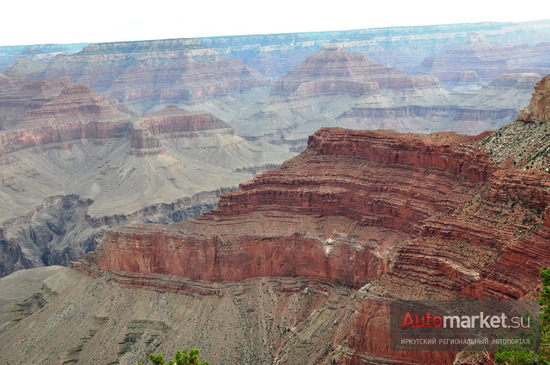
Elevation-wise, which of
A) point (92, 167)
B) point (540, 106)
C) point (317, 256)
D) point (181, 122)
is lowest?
point (92, 167)

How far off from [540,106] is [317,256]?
2535cm

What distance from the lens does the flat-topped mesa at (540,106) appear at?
194 ft

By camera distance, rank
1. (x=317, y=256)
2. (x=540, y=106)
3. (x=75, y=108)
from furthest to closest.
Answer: (x=75, y=108) < (x=317, y=256) < (x=540, y=106)

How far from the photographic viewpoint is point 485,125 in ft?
652

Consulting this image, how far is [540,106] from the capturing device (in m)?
59.6

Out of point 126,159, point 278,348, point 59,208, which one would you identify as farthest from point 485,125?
point 278,348

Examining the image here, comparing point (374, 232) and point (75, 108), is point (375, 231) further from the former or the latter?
point (75, 108)

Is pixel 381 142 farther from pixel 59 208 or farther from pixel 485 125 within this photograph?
pixel 485 125

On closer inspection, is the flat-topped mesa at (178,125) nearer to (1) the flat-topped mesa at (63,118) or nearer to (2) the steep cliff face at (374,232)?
(1) the flat-topped mesa at (63,118)

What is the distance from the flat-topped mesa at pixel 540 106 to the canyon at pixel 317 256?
0.43 feet

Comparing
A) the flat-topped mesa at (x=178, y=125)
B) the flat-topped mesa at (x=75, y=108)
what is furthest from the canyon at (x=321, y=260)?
the flat-topped mesa at (x=75, y=108)

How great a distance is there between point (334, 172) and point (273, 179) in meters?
6.69

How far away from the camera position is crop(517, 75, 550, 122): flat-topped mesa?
194 ft

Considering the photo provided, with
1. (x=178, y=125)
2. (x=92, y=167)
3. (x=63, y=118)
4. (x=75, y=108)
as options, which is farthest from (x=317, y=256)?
(x=75, y=108)
